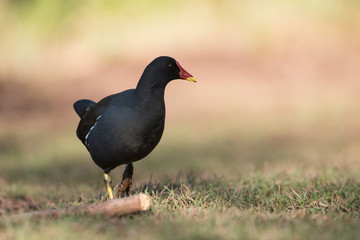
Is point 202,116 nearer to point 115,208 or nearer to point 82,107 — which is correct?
point 82,107

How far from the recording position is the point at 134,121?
4211 millimetres

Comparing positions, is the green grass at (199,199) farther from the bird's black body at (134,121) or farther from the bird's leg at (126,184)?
the bird's black body at (134,121)

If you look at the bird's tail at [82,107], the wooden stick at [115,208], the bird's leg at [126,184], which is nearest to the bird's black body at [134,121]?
the bird's leg at [126,184]

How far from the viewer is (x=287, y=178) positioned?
222 inches

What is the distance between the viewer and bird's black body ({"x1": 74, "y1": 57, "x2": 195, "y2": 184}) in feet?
13.8

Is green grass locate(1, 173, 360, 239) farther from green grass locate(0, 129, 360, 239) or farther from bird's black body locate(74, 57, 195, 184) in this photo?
bird's black body locate(74, 57, 195, 184)

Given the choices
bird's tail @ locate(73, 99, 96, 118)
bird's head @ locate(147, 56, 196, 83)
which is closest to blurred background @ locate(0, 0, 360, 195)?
bird's tail @ locate(73, 99, 96, 118)

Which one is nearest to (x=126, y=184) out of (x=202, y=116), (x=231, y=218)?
(x=231, y=218)

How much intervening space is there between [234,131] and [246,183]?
4.58 m

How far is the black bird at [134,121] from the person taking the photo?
422 cm

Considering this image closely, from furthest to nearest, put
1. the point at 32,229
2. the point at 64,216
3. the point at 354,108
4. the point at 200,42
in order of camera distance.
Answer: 1. the point at 200,42
2. the point at 354,108
3. the point at 64,216
4. the point at 32,229

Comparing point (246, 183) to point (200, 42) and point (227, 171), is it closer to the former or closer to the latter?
point (227, 171)

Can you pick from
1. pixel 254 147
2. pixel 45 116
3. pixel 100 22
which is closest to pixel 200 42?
pixel 100 22

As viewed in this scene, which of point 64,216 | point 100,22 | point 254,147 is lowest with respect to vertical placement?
point 254,147
